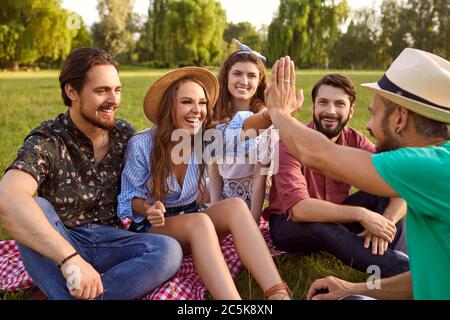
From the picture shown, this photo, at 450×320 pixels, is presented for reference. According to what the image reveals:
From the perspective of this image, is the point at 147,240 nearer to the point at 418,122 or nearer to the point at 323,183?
the point at 323,183

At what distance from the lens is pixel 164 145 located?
340 centimetres

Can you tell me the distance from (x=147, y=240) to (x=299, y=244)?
3.55 ft

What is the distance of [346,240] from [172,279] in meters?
1.09

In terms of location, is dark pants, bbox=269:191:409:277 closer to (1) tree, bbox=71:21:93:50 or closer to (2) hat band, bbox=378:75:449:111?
(2) hat band, bbox=378:75:449:111

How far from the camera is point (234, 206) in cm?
315

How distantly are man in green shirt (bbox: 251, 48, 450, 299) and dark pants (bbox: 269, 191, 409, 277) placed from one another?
696 millimetres

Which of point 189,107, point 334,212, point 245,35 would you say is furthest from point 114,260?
point 245,35

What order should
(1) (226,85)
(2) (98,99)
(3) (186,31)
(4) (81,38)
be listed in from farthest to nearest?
(4) (81,38) < (3) (186,31) < (1) (226,85) < (2) (98,99)

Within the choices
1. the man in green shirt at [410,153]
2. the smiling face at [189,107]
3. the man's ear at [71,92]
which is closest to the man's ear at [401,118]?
the man in green shirt at [410,153]

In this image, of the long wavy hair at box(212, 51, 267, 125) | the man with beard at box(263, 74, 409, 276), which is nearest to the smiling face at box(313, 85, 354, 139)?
the man with beard at box(263, 74, 409, 276)

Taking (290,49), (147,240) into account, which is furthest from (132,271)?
(290,49)

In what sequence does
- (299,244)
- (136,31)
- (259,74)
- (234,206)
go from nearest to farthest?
(234,206), (299,244), (259,74), (136,31)

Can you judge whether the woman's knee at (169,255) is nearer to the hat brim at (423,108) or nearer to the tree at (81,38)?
the hat brim at (423,108)

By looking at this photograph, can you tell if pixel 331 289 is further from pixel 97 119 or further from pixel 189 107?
pixel 97 119
